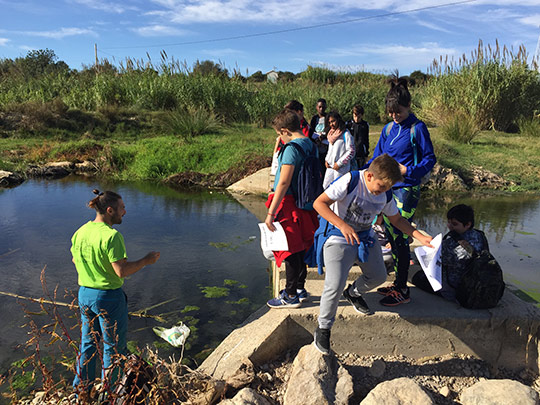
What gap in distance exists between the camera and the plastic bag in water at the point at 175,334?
3990 mm

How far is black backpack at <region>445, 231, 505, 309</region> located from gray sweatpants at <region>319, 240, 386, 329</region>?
872mm

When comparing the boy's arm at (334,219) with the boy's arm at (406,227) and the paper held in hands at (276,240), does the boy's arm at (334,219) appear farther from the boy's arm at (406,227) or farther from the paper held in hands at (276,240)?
the paper held in hands at (276,240)

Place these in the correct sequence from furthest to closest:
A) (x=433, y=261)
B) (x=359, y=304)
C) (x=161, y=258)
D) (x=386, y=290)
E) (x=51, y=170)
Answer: (x=51, y=170), (x=161, y=258), (x=386, y=290), (x=359, y=304), (x=433, y=261)

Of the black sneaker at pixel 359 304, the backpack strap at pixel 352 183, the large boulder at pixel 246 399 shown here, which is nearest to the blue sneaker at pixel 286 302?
the black sneaker at pixel 359 304

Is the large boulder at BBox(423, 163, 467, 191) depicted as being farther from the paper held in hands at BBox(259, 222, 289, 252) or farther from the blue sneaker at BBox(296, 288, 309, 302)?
the paper held in hands at BBox(259, 222, 289, 252)

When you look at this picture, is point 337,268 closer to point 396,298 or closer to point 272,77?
point 396,298

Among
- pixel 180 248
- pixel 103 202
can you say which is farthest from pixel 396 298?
pixel 180 248

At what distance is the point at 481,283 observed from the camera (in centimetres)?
348

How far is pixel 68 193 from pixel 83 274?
7.61m

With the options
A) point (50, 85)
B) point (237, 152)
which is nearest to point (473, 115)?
point (237, 152)

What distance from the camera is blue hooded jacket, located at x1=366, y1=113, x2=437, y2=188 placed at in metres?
3.57

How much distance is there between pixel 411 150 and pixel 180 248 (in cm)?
388

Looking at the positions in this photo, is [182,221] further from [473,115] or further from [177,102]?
[473,115]

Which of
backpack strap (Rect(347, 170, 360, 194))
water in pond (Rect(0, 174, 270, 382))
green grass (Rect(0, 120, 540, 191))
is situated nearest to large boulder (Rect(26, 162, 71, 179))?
green grass (Rect(0, 120, 540, 191))
